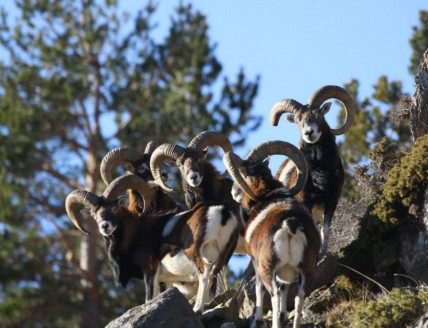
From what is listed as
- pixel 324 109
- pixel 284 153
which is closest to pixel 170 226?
pixel 284 153

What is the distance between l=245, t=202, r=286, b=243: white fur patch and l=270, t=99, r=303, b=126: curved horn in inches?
119

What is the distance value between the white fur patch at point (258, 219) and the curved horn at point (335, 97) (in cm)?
292

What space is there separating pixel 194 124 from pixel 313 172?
66.0 ft

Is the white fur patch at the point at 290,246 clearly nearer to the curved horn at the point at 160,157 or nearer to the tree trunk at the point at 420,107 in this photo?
the curved horn at the point at 160,157

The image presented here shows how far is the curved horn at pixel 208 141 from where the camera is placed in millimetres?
20844

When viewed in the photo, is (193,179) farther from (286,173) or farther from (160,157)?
(286,173)

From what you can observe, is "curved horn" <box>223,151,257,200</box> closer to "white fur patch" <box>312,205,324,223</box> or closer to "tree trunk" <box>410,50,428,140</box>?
"white fur patch" <box>312,205,324,223</box>

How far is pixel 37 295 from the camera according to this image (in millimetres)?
41062

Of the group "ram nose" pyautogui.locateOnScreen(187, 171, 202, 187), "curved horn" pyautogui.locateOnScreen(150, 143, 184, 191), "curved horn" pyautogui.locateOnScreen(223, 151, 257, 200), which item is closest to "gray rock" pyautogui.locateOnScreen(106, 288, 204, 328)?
"curved horn" pyautogui.locateOnScreen(223, 151, 257, 200)

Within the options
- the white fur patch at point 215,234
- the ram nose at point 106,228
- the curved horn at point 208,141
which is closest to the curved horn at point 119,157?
the curved horn at point 208,141

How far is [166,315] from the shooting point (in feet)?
57.8

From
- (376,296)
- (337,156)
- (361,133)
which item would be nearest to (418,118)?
(337,156)

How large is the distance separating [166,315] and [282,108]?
192 inches

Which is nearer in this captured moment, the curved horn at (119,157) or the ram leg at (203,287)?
the ram leg at (203,287)
